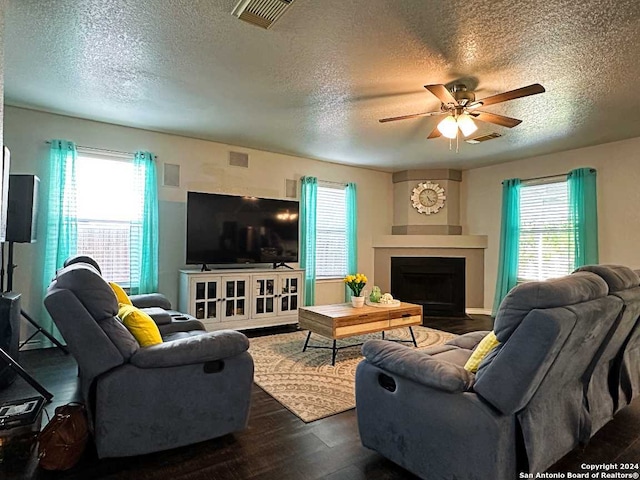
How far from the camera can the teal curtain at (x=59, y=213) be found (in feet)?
13.7

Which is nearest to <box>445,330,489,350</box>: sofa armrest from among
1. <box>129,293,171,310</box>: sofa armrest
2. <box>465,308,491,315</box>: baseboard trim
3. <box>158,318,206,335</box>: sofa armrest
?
<box>158,318,206,335</box>: sofa armrest

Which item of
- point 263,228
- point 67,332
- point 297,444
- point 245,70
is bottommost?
point 297,444

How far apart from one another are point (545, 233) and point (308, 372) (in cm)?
442

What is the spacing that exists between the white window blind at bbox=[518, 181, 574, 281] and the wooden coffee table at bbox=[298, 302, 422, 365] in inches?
110

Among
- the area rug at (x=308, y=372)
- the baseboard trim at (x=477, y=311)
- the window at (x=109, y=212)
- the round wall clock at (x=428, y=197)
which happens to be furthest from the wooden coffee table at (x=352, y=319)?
the round wall clock at (x=428, y=197)

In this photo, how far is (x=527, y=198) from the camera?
6.08m

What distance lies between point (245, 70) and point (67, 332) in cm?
229

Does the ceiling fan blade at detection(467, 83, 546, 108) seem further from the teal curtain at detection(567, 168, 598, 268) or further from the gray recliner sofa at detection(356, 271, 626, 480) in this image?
the teal curtain at detection(567, 168, 598, 268)

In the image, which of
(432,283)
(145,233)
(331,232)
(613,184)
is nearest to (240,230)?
(145,233)

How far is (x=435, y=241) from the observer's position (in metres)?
6.71

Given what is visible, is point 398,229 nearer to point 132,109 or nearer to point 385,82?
point 385,82

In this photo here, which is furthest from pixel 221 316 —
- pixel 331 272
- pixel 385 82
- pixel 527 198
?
pixel 527 198

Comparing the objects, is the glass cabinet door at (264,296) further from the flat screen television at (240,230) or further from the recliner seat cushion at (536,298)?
the recliner seat cushion at (536,298)

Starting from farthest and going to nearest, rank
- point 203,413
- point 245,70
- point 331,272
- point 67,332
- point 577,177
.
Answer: point 331,272
point 577,177
point 245,70
point 203,413
point 67,332
